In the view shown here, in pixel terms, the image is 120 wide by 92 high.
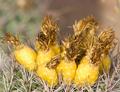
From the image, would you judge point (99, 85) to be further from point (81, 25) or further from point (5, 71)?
point (5, 71)

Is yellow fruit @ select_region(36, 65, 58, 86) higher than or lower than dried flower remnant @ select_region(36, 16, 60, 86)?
lower

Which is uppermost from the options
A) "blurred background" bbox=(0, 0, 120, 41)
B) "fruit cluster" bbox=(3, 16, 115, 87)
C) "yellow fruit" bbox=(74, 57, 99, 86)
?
"blurred background" bbox=(0, 0, 120, 41)

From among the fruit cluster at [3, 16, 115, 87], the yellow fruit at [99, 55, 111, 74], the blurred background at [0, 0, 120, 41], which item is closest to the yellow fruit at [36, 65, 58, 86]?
the fruit cluster at [3, 16, 115, 87]

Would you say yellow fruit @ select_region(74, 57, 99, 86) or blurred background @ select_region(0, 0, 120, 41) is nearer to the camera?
yellow fruit @ select_region(74, 57, 99, 86)

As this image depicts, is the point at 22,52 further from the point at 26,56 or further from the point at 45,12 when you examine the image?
the point at 45,12

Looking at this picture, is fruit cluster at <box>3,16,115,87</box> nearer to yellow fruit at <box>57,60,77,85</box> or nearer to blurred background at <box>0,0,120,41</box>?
yellow fruit at <box>57,60,77,85</box>

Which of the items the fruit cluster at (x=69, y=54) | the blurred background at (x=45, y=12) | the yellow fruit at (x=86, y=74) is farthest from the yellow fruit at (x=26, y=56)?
the blurred background at (x=45, y=12)

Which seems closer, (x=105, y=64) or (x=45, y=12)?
(x=105, y=64)

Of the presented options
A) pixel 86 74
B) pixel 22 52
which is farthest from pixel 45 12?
pixel 86 74
